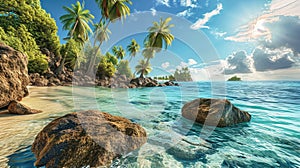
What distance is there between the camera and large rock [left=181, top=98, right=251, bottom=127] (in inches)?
165

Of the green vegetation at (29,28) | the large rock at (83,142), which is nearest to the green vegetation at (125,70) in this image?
the green vegetation at (29,28)

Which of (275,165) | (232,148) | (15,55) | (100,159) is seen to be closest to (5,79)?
(15,55)

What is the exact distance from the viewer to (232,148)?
2.86m

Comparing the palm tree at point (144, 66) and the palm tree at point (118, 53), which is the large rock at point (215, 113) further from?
the palm tree at point (118, 53)

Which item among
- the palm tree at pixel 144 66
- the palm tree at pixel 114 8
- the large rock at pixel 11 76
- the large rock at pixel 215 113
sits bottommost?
the large rock at pixel 215 113

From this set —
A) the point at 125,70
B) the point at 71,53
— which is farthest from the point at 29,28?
the point at 125,70

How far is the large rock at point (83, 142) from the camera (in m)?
1.94

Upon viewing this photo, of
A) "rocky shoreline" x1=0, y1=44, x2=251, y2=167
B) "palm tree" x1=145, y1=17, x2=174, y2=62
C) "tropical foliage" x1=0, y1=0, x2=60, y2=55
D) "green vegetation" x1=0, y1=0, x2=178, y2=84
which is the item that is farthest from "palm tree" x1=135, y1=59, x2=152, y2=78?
"tropical foliage" x1=0, y1=0, x2=60, y2=55

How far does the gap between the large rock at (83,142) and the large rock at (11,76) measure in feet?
11.1

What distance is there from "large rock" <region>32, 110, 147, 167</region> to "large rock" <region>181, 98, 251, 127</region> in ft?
7.92

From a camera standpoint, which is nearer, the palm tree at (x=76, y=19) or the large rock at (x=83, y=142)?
the large rock at (x=83, y=142)

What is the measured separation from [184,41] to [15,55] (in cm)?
609

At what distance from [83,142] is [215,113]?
12.2 ft

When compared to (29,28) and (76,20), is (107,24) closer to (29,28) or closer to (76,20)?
(76,20)
